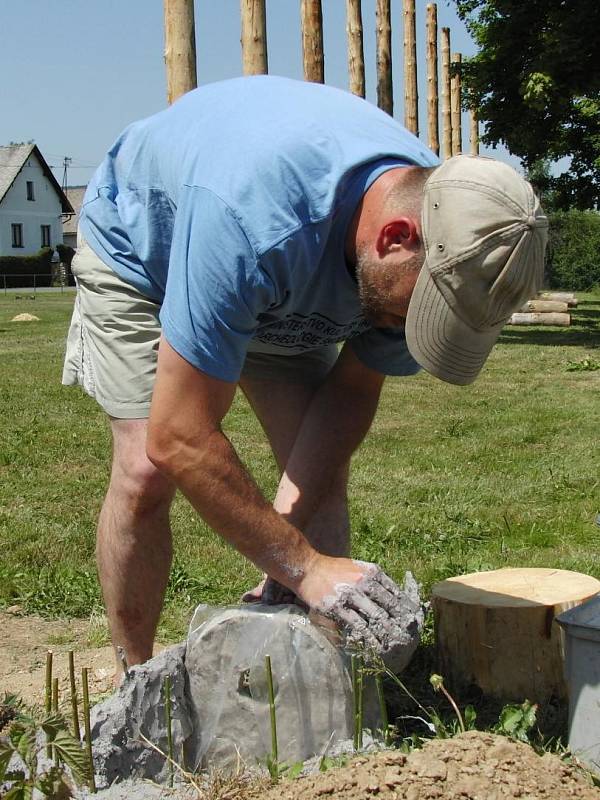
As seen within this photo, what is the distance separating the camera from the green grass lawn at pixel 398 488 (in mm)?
4191

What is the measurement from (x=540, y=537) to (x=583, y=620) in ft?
7.55

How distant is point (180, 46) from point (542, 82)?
9049 mm

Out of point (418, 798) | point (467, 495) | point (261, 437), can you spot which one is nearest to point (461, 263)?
point (418, 798)

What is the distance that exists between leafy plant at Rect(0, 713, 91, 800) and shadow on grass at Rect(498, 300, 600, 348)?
45.0ft

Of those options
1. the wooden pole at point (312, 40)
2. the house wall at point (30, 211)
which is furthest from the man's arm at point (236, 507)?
the house wall at point (30, 211)

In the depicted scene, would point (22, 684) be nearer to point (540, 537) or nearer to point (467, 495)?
point (540, 537)

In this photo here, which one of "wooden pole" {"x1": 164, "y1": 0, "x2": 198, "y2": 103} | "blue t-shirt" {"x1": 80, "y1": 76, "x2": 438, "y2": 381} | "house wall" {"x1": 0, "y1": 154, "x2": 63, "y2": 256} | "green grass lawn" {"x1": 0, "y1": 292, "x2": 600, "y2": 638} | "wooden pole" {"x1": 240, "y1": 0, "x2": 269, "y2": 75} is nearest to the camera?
"blue t-shirt" {"x1": 80, "y1": 76, "x2": 438, "y2": 381}

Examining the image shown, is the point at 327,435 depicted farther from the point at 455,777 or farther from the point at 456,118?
the point at 456,118

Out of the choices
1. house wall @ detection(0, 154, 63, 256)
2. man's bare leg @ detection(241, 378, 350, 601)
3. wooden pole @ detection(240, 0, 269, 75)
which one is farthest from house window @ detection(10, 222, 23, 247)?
man's bare leg @ detection(241, 378, 350, 601)

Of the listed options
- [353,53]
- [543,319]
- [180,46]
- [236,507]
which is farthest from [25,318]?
[236,507]

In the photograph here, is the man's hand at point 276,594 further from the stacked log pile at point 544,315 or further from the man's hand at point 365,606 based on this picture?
the stacked log pile at point 544,315

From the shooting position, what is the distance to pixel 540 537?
466cm

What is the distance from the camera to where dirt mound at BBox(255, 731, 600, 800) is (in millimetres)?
2064

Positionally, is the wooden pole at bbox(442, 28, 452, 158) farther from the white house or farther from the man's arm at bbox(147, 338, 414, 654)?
the white house
